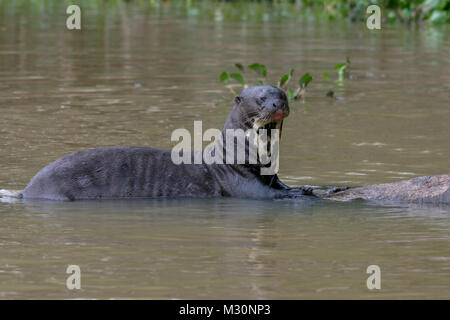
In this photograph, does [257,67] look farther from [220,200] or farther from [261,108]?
[220,200]

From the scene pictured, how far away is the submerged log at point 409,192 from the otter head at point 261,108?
876 millimetres

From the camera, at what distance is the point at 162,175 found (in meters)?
9.27

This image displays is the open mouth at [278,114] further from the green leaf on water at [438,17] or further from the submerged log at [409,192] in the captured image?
the green leaf on water at [438,17]

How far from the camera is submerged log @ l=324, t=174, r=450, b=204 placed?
8.91 m

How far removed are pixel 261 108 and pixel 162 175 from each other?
1094 mm

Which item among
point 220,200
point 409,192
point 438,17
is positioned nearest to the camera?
point 409,192

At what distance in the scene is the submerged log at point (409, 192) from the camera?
8.91m

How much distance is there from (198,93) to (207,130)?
348cm

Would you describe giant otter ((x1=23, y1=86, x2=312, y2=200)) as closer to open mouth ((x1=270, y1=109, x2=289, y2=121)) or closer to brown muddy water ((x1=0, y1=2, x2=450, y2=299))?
open mouth ((x1=270, y1=109, x2=289, y2=121))

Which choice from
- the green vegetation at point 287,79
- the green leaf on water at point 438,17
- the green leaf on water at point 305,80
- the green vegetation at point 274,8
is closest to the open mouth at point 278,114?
the green vegetation at point 287,79

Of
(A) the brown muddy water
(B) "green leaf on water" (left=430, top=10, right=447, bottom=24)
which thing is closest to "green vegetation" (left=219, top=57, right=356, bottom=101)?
(A) the brown muddy water

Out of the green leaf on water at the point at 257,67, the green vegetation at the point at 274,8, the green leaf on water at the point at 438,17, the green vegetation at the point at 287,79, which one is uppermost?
the green vegetation at the point at 274,8

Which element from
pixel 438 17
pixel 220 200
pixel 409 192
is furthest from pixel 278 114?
pixel 438 17
